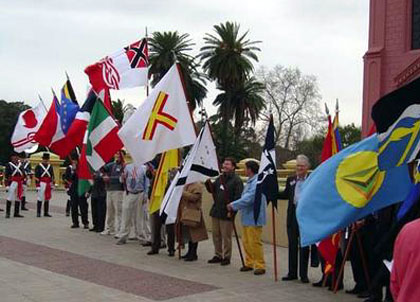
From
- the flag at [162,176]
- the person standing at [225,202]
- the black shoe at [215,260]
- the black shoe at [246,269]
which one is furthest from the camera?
the flag at [162,176]

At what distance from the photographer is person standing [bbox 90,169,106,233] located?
15.2m

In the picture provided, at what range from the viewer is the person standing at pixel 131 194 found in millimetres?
13453

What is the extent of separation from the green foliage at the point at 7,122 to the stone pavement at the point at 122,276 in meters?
45.8

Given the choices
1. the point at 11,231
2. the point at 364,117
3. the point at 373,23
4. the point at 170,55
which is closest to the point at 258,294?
the point at 11,231

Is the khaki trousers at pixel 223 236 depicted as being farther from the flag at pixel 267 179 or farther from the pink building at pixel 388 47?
the pink building at pixel 388 47

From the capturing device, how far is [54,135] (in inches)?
619

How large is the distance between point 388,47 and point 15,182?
41.3ft

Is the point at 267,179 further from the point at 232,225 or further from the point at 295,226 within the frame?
the point at 232,225

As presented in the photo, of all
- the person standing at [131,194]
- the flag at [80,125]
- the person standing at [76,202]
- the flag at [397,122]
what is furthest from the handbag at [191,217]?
the flag at [397,122]

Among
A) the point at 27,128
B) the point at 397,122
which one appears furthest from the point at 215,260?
the point at 27,128

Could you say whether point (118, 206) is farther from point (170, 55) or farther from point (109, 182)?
point (170, 55)

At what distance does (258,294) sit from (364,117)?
42.4 feet

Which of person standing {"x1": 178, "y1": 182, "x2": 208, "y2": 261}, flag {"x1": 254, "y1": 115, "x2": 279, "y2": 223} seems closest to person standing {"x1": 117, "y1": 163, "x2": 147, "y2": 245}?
person standing {"x1": 178, "y1": 182, "x2": 208, "y2": 261}

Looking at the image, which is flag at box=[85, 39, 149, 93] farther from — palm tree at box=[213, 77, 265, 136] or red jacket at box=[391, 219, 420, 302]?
palm tree at box=[213, 77, 265, 136]
